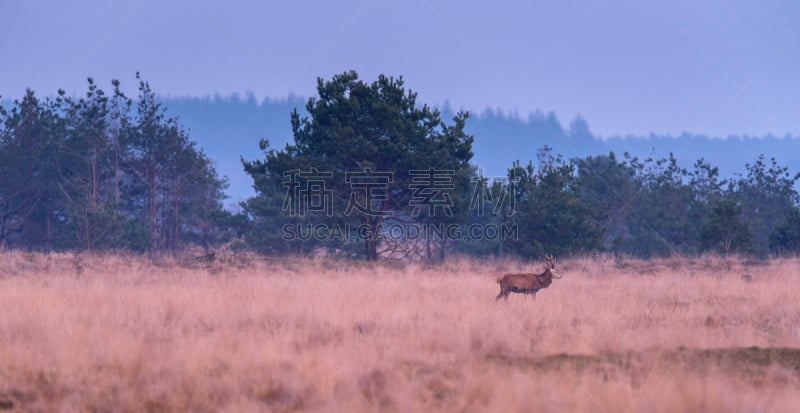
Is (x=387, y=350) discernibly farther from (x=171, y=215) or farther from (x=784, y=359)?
(x=171, y=215)

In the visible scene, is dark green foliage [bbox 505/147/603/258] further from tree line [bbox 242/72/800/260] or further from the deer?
the deer

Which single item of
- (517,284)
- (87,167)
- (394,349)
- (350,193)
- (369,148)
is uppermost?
(87,167)

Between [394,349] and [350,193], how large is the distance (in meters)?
19.4

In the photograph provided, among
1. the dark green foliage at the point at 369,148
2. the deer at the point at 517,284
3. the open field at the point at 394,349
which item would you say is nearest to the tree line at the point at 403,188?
the dark green foliage at the point at 369,148

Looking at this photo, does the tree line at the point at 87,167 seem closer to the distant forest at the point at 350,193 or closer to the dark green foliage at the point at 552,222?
the distant forest at the point at 350,193

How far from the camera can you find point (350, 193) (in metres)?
27.6

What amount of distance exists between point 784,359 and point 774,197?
151 ft

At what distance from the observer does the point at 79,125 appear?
129ft

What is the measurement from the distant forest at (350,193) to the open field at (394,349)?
39.3 feet

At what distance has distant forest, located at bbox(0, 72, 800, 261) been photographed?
27281 millimetres

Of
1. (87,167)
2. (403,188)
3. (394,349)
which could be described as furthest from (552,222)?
(87,167)

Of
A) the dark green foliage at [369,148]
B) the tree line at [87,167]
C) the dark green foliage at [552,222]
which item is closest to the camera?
the dark green foliage at [369,148]

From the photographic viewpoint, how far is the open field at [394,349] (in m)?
6.63

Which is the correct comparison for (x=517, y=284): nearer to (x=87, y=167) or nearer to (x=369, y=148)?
(x=369, y=148)
